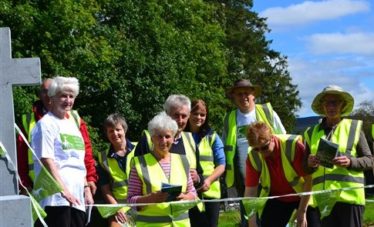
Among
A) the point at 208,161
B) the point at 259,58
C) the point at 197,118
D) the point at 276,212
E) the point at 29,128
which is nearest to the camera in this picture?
the point at 29,128

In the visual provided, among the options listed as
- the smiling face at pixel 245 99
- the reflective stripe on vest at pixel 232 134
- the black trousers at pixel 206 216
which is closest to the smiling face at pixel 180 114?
the black trousers at pixel 206 216

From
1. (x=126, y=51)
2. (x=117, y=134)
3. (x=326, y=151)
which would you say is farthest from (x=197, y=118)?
(x=126, y=51)

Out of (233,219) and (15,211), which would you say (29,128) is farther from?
(233,219)

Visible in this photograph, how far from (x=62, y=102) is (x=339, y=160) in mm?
2509

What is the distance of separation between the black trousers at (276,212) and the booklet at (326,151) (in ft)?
2.04

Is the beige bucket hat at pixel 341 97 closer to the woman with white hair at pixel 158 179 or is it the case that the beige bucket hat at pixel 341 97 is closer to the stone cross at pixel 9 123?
the woman with white hair at pixel 158 179

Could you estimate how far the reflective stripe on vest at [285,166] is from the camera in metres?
7.57

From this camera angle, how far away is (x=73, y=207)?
6.78 meters

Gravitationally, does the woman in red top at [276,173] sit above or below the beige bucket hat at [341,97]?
below

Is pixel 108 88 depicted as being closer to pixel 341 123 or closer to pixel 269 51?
pixel 341 123

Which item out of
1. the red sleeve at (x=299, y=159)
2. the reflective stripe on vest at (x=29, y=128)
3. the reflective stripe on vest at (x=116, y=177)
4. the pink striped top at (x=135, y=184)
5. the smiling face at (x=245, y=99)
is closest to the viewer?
the pink striped top at (x=135, y=184)

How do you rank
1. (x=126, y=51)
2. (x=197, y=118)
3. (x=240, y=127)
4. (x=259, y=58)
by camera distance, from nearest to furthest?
(x=197, y=118) < (x=240, y=127) < (x=126, y=51) < (x=259, y=58)

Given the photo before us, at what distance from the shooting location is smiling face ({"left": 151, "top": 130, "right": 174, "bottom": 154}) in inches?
269

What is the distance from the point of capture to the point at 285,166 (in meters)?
7.58
